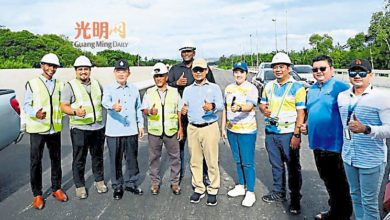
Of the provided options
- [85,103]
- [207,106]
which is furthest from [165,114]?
[85,103]

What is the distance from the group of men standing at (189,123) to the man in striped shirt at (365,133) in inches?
2.7

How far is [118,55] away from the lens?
64312 mm

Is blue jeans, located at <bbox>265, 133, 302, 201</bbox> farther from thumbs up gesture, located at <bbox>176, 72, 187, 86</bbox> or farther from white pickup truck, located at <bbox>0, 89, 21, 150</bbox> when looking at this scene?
white pickup truck, located at <bbox>0, 89, 21, 150</bbox>

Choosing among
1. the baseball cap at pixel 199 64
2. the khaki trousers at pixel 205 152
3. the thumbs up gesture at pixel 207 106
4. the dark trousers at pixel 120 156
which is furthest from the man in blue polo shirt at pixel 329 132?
the dark trousers at pixel 120 156

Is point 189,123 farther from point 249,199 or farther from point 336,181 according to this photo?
point 336,181

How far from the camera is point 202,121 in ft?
15.0

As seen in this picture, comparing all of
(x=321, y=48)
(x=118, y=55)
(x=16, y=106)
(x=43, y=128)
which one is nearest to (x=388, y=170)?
(x=43, y=128)

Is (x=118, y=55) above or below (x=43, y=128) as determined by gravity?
above

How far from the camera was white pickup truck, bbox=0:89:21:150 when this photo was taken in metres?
5.30

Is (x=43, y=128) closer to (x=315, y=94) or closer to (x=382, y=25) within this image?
(x=315, y=94)

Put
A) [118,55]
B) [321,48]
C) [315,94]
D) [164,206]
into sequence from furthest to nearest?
1. [321,48]
2. [118,55]
3. [164,206]
4. [315,94]

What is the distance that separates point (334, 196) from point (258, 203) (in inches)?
41.0

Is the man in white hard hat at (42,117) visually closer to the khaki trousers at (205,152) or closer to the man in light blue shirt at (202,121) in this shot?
the man in light blue shirt at (202,121)

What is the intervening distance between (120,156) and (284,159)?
2313mm
